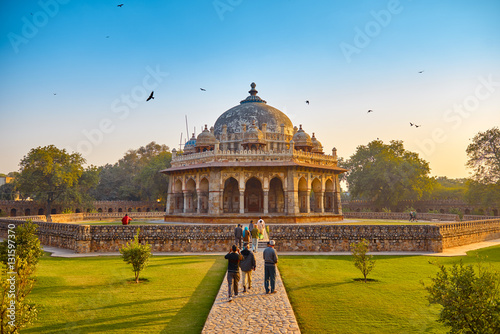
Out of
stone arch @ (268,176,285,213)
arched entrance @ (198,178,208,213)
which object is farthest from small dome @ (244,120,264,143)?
arched entrance @ (198,178,208,213)

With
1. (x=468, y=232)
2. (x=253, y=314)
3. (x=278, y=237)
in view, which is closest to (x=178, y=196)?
(x=278, y=237)

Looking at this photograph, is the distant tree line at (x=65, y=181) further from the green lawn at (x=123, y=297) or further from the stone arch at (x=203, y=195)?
the green lawn at (x=123, y=297)

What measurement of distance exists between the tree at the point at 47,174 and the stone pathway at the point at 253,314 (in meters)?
42.8

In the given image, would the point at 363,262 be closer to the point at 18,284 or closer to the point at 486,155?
the point at 18,284

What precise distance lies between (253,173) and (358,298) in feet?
66.7

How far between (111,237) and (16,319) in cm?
1384

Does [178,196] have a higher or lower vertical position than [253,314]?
higher

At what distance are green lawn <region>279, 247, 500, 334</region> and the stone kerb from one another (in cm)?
328

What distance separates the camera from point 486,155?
137ft

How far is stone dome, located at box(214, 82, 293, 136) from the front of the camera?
3703 centimetres

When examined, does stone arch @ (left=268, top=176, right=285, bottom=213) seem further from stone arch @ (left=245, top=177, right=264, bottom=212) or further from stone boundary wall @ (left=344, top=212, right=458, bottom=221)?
stone boundary wall @ (left=344, top=212, right=458, bottom=221)

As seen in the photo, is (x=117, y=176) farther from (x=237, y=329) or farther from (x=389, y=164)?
(x=237, y=329)

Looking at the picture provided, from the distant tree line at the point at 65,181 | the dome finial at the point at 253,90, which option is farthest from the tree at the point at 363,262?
the distant tree line at the point at 65,181

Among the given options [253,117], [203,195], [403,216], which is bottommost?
[403,216]
